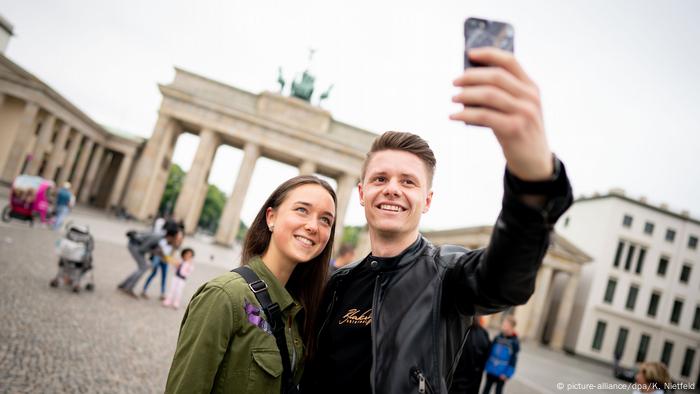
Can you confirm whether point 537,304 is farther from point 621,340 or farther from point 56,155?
point 56,155

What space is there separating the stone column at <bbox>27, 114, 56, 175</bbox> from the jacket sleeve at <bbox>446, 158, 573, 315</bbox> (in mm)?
39674

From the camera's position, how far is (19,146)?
31.0 m

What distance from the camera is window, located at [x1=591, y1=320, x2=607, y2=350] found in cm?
4038

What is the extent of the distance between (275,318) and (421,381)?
892mm

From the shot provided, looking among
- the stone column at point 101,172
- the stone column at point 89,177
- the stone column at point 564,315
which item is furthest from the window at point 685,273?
the stone column at point 101,172

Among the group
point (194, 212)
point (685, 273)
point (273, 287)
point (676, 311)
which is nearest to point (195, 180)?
point (194, 212)

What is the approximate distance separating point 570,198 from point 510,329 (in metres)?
6.98

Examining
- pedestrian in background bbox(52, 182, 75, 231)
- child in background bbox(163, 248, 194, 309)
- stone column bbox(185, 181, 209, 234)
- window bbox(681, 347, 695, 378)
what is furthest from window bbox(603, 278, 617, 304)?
pedestrian in background bbox(52, 182, 75, 231)

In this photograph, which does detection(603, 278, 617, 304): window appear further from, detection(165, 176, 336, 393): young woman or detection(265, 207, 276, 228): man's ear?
detection(265, 207, 276, 228): man's ear

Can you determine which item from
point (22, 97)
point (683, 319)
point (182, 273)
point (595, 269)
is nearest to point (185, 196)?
point (22, 97)

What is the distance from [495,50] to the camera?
2.95 feet

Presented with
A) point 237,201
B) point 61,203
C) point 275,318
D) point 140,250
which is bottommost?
point 61,203

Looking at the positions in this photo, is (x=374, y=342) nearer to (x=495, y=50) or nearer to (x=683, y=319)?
(x=495, y=50)

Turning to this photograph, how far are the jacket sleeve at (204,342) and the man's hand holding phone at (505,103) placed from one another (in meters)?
1.48
